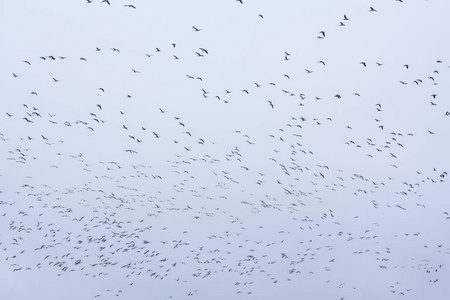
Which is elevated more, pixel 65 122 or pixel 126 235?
pixel 65 122

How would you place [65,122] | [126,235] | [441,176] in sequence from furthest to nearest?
[126,235] → [65,122] → [441,176]

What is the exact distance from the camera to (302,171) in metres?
43.2

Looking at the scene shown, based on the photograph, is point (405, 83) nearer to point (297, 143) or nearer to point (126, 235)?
point (297, 143)

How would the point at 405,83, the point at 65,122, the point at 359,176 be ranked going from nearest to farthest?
the point at 405,83 < the point at 65,122 < the point at 359,176

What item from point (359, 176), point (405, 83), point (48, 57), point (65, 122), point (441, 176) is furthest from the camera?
point (359, 176)

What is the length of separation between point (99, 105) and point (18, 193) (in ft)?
55.7

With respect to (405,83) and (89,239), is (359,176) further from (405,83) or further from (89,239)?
(89,239)

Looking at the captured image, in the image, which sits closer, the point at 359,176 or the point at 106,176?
the point at 359,176

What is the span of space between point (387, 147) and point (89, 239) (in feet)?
98.4

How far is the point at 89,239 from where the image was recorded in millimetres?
46281

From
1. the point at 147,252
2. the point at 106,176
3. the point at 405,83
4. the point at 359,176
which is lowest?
the point at 147,252

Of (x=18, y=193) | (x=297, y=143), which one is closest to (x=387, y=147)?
(x=297, y=143)

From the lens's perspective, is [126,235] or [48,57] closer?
[48,57]

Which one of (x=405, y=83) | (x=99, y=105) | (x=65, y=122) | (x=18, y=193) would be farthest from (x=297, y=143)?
(x=18, y=193)
